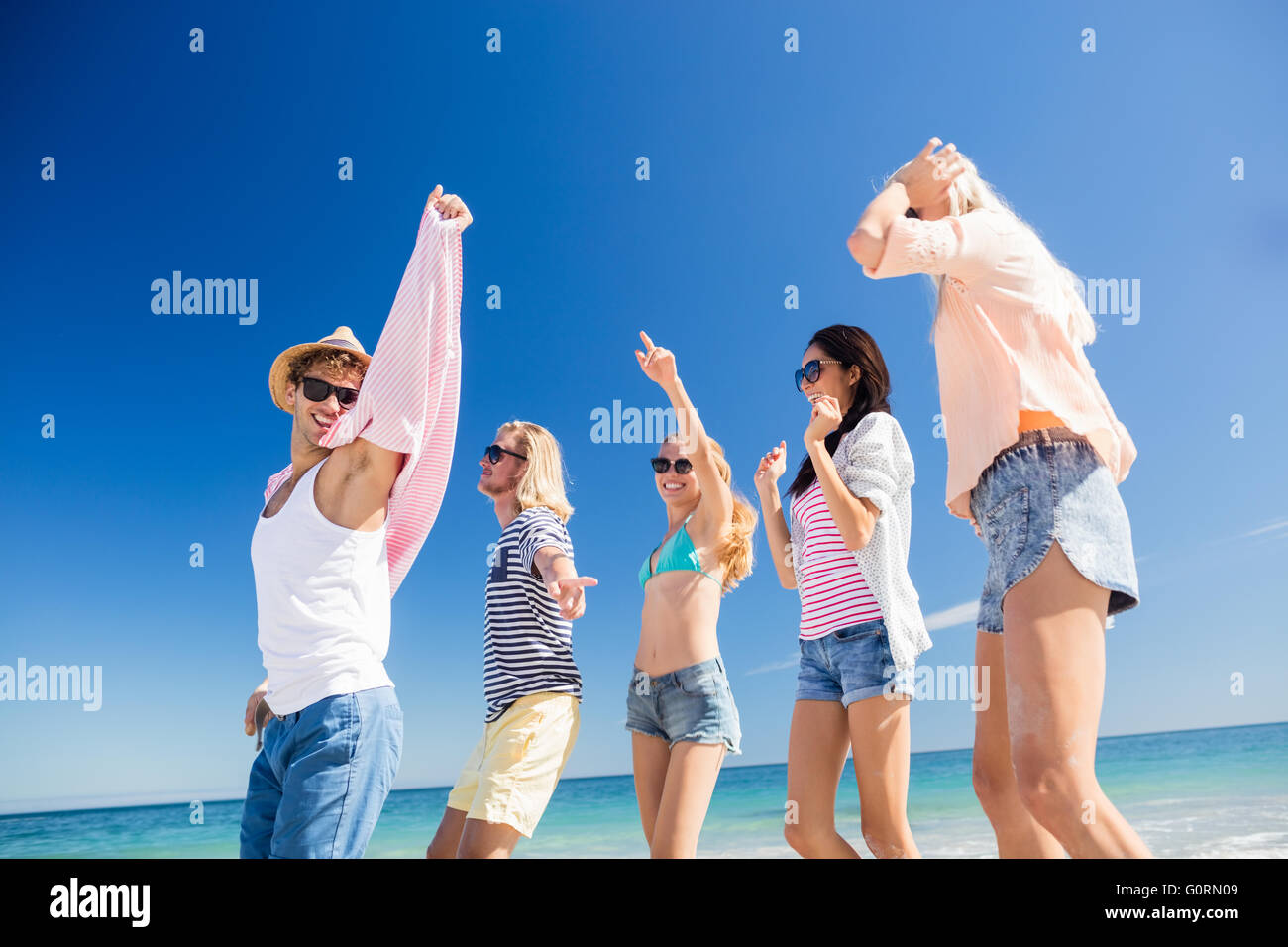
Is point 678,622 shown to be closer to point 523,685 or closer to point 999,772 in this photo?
point 523,685

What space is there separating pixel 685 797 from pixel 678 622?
2.58 feet

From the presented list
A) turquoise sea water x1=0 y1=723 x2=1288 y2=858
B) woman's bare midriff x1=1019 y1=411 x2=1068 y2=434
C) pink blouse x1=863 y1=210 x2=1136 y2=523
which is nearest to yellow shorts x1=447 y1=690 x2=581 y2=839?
pink blouse x1=863 y1=210 x2=1136 y2=523

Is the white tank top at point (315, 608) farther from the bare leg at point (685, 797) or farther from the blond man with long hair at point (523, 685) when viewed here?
the bare leg at point (685, 797)

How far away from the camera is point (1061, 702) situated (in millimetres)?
2125

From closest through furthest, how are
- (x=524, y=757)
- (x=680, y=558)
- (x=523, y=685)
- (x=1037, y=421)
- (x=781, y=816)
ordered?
(x=1037, y=421) < (x=524, y=757) < (x=523, y=685) < (x=680, y=558) < (x=781, y=816)

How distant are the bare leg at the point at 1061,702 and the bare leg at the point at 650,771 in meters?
2.31

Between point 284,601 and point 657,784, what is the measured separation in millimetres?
2146

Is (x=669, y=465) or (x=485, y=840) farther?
(x=669, y=465)

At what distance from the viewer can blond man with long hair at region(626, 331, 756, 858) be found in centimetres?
402

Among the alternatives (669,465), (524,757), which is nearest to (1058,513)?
(524,757)

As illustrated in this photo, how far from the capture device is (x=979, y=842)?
15594mm

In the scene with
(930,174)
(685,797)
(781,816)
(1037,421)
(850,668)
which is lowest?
(781,816)

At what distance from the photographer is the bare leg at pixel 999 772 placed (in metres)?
2.62

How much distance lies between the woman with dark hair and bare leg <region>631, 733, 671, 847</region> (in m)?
0.64
